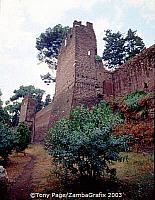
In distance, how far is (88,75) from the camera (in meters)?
16.8

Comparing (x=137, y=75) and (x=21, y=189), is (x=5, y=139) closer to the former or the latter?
(x=21, y=189)

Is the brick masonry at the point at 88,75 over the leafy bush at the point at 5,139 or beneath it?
over

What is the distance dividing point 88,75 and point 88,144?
10.1 meters

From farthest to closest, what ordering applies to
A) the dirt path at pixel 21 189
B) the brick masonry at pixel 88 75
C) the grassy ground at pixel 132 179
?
the brick masonry at pixel 88 75 → the dirt path at pixel 21 189 → the grassy ground at pixel 132 179

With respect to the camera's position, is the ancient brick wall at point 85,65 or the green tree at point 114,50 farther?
the green tree at point 114,50

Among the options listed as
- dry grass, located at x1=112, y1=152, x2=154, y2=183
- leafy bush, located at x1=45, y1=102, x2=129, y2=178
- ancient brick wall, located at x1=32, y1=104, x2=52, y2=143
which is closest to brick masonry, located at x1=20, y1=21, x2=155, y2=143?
ancient brick wall, located at x1=32, y1=104, x2=52, y2=143

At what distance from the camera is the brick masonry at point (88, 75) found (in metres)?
13.4

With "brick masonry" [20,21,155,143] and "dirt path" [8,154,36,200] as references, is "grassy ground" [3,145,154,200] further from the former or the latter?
"brick masonry" [20,21,155,143]

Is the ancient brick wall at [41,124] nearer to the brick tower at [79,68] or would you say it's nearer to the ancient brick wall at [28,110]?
the brick tower at [79,68]

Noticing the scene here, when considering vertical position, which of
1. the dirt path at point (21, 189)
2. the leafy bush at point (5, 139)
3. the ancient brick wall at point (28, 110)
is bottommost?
the dirt path at point (21, 189)

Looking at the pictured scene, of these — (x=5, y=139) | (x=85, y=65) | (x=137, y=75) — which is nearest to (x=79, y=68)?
(x=85, y=65)

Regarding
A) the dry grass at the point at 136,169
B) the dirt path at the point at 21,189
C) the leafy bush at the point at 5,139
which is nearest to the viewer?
the dirt path at the point at 21,189

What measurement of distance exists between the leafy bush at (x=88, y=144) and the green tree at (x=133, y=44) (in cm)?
1738

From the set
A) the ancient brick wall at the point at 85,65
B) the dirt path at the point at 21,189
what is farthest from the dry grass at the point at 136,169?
the ancient brick wall at the point at 85,65
